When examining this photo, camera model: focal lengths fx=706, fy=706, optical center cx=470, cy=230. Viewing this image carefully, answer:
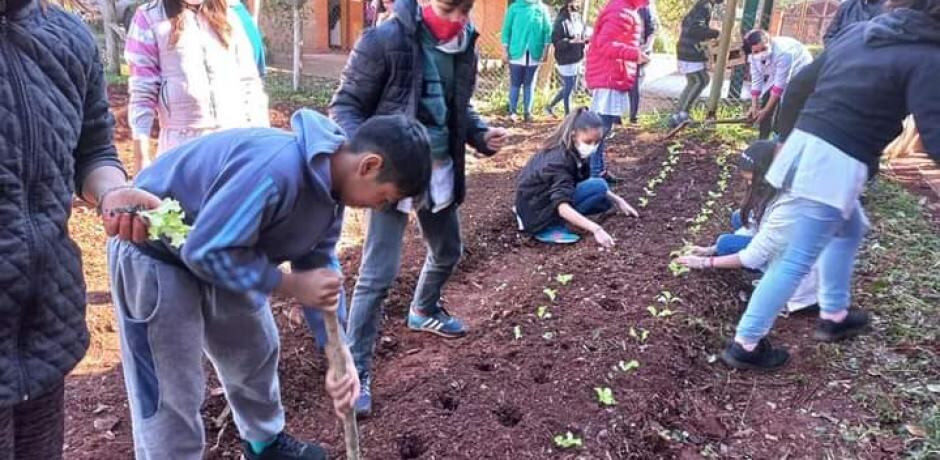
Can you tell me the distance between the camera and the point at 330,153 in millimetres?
1844

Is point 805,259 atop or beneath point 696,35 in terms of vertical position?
beneath

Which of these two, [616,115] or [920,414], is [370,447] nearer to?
[920,414]

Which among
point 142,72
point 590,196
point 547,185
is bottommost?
point 590,196

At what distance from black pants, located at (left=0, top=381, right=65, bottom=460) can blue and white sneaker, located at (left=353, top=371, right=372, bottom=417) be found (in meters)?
1.30

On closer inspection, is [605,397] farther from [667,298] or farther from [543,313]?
[667,298]

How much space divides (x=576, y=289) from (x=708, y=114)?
17.6ft

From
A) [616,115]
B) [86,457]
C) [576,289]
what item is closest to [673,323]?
[576,289]

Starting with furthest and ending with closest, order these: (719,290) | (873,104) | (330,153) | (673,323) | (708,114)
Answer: (708,114), (719,290), (673,323), (873,104), (330,153)

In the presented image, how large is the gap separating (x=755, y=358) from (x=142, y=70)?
2.99 m

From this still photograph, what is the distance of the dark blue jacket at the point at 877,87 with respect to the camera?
2.65m

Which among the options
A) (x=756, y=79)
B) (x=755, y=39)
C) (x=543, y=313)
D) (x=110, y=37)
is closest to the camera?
(x=543, y=313)

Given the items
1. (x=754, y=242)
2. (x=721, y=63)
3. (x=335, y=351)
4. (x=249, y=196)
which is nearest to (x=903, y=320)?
(x=754, y=242)

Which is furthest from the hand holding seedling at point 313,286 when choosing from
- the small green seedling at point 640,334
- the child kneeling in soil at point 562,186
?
the child kneeling in soil at point 562,186

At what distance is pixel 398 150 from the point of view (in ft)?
5.95
